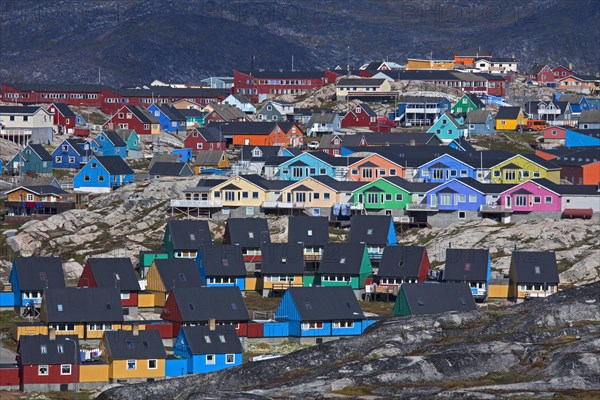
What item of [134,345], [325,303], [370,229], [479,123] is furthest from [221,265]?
[479,123]

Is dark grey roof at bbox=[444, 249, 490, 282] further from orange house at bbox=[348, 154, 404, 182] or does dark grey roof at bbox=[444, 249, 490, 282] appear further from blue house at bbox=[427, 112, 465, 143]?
blue house at bbox=[427, 112, 465, 143]

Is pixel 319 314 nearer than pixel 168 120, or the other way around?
pixel 319 314

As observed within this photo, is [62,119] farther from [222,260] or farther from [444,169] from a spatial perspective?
[222,260]

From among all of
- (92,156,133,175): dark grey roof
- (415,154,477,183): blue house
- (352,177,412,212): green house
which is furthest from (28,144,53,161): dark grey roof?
(415,154,477,183): blue house

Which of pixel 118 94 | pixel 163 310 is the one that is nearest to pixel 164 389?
pixel 163 310

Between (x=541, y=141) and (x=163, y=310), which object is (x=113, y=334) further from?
(x=541, y=141)

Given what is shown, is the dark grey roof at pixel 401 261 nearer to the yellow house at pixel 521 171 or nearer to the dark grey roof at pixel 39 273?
the dark grey roof at pixel 39 273
